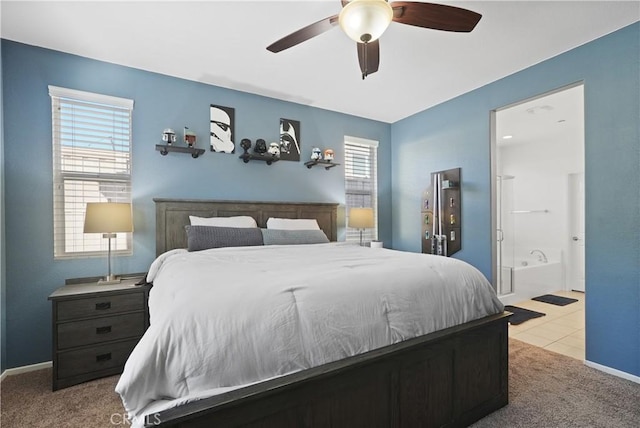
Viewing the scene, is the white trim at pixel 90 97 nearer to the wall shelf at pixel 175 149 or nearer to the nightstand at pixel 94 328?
the wall shelf at pixel 175 149

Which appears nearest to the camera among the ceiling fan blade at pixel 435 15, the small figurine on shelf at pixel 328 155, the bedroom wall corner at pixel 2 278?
the ceiling fan blade at pixel 435 15

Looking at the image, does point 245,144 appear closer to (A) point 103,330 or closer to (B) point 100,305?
(B) point 100,305

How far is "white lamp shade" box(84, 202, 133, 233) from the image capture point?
2492mm

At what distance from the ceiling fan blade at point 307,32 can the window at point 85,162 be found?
6.13 feet

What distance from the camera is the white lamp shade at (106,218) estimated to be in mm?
2492

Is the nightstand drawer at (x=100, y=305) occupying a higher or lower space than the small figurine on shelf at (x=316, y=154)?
lower

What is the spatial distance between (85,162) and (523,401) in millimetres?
4063

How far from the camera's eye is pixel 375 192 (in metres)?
4.69

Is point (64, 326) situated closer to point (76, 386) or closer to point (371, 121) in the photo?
point (76, 386)

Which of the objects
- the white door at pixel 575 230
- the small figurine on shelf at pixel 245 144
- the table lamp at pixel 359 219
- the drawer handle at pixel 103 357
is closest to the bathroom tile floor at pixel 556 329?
the white door at pixel 575 230

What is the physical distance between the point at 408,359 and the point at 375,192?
3.38 meters

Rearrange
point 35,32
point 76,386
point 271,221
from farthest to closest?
point 271,221, point 35,32, point 76,386

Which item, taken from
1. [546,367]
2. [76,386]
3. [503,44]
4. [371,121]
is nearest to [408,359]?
[546,367]

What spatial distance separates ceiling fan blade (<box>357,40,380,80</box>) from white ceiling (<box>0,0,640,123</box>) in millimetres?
434
